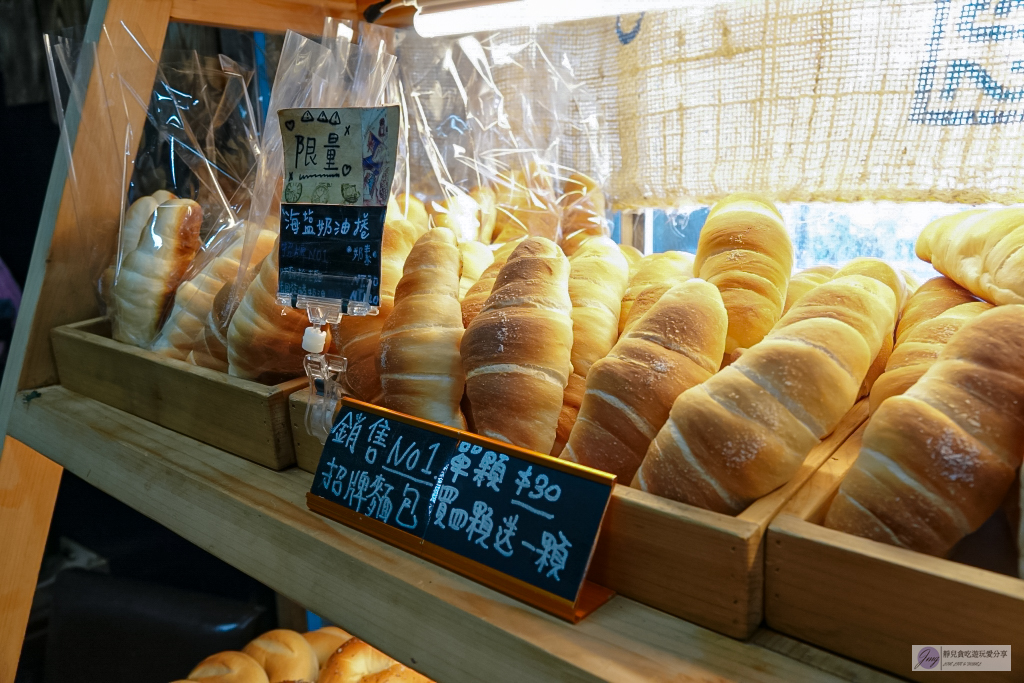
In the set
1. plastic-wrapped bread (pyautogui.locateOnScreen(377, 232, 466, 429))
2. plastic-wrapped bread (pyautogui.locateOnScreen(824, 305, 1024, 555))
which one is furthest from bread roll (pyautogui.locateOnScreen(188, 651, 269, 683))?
plastic-wrapped bread (pyautogui.locateOnScreen(824, 305, 1024, 555))

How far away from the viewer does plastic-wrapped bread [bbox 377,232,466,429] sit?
0.92m

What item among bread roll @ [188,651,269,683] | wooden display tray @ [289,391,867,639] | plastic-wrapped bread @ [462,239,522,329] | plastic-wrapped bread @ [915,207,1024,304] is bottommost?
bread roll @ [188,651,269,683]

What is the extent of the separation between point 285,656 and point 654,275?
1.31 m

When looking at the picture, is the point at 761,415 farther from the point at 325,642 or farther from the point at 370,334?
the point at 325,642

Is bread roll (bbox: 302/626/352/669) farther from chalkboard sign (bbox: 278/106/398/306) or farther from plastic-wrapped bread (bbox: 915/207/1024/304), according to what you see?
plastic-wrapped bread (bbox: 915/207/1024/304)

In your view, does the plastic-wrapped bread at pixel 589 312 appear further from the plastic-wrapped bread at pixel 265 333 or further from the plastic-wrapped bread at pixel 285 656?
the plastic-wrapped bread at pixel 285 656

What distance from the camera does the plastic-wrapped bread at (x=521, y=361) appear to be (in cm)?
82

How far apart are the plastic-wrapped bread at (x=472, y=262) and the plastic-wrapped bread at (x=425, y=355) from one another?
0.15 meters

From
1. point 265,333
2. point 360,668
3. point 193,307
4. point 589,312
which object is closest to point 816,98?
point 589,312

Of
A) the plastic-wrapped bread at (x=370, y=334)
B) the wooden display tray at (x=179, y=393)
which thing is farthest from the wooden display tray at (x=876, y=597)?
the wooden display tray at (x=179, y=393)

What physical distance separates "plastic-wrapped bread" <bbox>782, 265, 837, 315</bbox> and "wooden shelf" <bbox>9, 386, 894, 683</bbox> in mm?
428

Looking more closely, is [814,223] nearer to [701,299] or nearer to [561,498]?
[701,299]

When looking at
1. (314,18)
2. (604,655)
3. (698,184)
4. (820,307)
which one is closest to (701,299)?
(820,307)

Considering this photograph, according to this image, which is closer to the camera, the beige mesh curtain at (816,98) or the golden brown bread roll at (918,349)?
the golden brown bread roll at (918,349)
